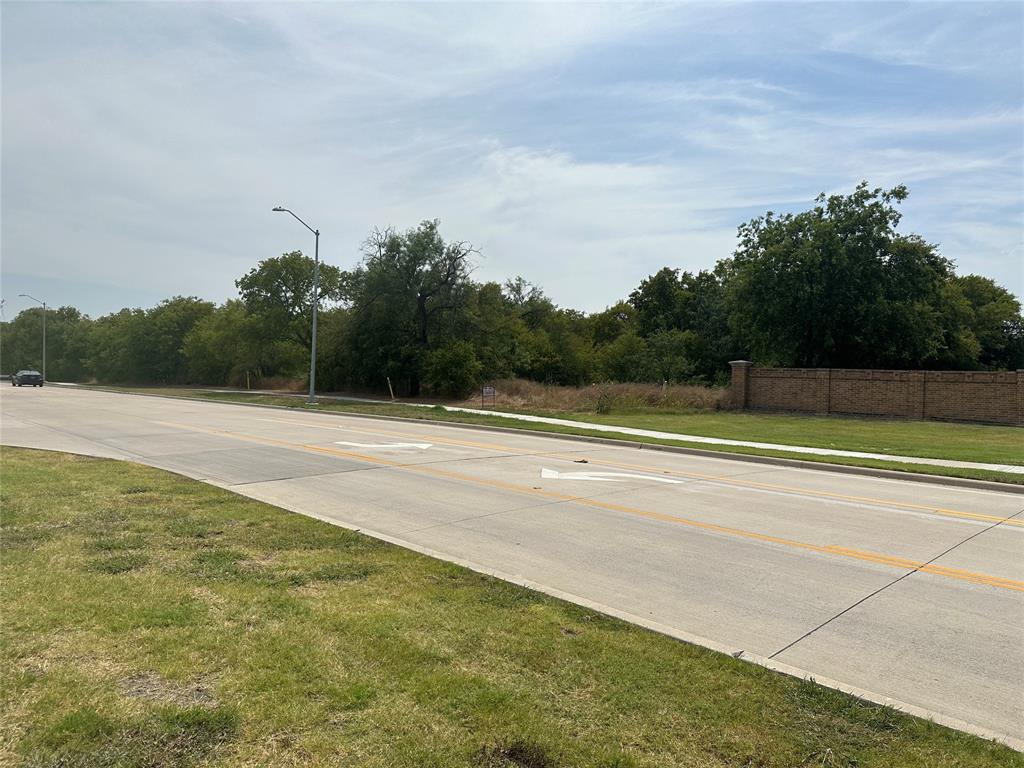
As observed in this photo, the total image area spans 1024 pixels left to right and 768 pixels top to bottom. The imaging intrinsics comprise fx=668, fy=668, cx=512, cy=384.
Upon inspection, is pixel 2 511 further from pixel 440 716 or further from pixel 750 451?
pixel 750 451

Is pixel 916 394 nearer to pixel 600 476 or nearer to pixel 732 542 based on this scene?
pixel 600 476

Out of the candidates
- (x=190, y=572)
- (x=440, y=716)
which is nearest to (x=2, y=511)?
(x=190, y=572)

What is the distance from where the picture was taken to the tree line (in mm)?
33594

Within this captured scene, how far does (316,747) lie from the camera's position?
303cm

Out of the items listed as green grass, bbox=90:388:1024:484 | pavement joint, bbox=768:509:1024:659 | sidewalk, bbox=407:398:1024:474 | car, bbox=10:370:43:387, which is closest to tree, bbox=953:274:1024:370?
green grass, bbox=90:388:1024:484

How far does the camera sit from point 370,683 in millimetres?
3617

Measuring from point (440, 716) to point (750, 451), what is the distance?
14281 mm

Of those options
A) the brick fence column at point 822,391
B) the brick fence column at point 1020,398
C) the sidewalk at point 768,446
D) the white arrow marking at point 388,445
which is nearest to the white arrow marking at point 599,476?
the white arrow marking at point 388,445

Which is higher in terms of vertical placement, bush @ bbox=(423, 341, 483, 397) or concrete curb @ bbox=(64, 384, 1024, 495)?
bush @ bbox=(423, 341, 483, 397)

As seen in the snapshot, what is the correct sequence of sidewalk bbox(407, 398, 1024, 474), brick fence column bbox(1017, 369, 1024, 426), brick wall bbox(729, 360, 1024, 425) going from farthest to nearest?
brick wall bbox(729, 360, 1024, 425)
brick fence column bbox(1017, 369, 1024, 426)
sidewalk bbox(407, 398, 1024, 474)

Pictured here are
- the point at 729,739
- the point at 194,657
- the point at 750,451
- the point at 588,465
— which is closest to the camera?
the point at 729,739

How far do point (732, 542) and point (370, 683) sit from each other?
490 centimetres

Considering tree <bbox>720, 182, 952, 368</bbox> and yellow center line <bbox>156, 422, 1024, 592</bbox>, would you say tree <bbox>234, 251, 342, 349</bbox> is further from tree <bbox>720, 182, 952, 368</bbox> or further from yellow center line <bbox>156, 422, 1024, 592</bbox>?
yellow center line <bbox>156, 422, 1024, 592</bbox>

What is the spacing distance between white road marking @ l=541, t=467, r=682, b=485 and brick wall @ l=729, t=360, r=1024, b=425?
19.6m
